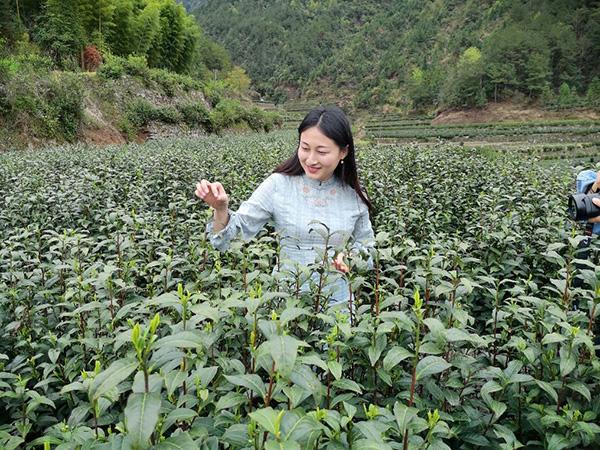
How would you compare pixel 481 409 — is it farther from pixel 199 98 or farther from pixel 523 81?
pixel 523 81

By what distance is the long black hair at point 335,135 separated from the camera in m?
2.49

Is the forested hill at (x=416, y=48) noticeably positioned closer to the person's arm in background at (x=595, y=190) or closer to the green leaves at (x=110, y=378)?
the person's arm in background at (x=595, y=190)

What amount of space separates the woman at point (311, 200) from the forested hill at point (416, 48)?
6845cm

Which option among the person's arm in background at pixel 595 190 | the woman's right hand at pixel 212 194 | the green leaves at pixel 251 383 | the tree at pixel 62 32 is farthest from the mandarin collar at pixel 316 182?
the tree at pixel 62 32

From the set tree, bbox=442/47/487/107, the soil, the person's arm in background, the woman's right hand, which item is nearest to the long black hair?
the woman's right hand

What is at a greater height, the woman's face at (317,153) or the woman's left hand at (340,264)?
the woman's face at (317,153)

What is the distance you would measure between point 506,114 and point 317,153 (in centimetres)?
6791

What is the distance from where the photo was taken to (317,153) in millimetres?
2512

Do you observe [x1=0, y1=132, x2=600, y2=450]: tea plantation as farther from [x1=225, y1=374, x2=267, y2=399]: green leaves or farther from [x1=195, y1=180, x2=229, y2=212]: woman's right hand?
[x1=195, y1=180, x2=229, y2=212]: woman's right hand

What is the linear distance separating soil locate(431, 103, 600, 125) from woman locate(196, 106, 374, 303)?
208 ft

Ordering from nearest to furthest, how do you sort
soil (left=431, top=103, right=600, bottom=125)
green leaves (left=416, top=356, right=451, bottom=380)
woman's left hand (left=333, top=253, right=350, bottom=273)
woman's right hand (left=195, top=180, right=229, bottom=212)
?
green leaves (left=416, top=356, right=451, bottom=380)
woman's left hand (left=333, top=253, right=350, bottom=273)
woman's right hand (left=195, top=180, right=229, bottom=212)
soil (left=431, top=103, right=600, bottom=125)

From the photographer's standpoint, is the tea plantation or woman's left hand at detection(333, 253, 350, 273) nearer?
the tea plantation

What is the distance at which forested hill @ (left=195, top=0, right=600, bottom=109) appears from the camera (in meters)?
67.8

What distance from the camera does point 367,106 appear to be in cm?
10212
